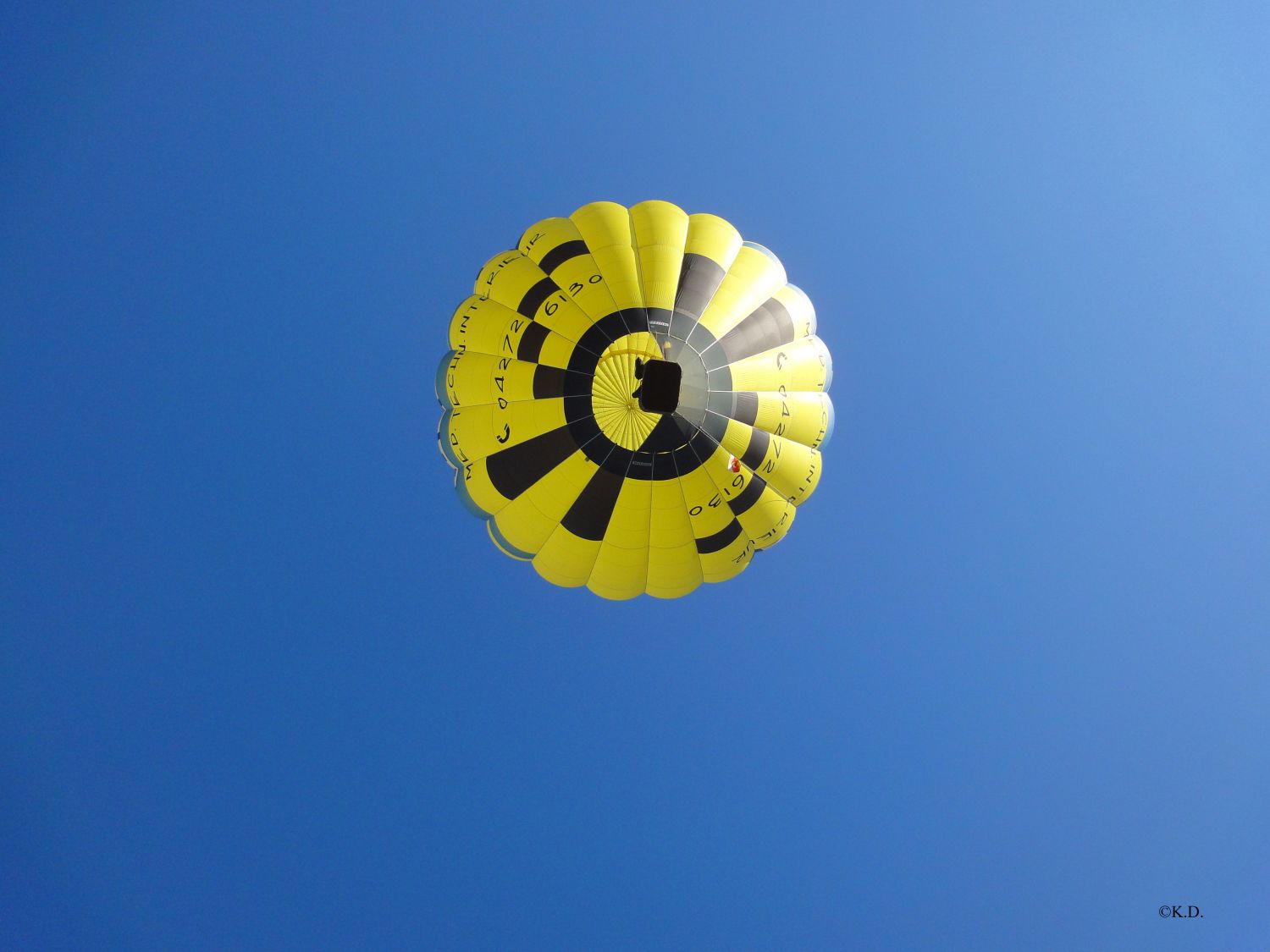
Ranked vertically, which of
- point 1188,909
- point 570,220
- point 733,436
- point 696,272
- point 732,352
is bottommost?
point 1188,909

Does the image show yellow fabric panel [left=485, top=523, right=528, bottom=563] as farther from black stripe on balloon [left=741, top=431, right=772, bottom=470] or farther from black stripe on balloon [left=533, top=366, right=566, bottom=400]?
black stripe on balloon [left=741, top=431, right=772, bottom=470]

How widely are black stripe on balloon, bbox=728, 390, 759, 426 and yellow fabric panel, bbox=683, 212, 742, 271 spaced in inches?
67.8

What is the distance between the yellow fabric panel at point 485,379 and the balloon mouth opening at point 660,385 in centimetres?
156

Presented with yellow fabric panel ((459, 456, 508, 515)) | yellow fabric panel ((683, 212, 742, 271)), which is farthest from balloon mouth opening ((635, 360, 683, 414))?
yellow fabric panel ((459, 456, 508, 515))

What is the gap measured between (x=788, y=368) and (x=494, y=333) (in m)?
3.71

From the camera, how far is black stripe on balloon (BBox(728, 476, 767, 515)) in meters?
10.0

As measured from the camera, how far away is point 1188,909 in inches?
525

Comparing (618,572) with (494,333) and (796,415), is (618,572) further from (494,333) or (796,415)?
(494,333)

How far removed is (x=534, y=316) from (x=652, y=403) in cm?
204

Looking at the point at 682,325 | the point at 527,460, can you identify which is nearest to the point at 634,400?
the point at 682,325

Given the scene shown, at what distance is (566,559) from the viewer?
34.4 feet

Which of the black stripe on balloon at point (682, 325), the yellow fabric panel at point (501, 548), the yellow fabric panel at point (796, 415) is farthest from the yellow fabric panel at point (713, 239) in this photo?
the yellow fabric panel at point (501, 548)

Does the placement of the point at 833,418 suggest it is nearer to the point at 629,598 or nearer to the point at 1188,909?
the point at 629,598

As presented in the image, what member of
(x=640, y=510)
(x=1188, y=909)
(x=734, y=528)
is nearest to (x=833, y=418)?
(x=734, y=528)
